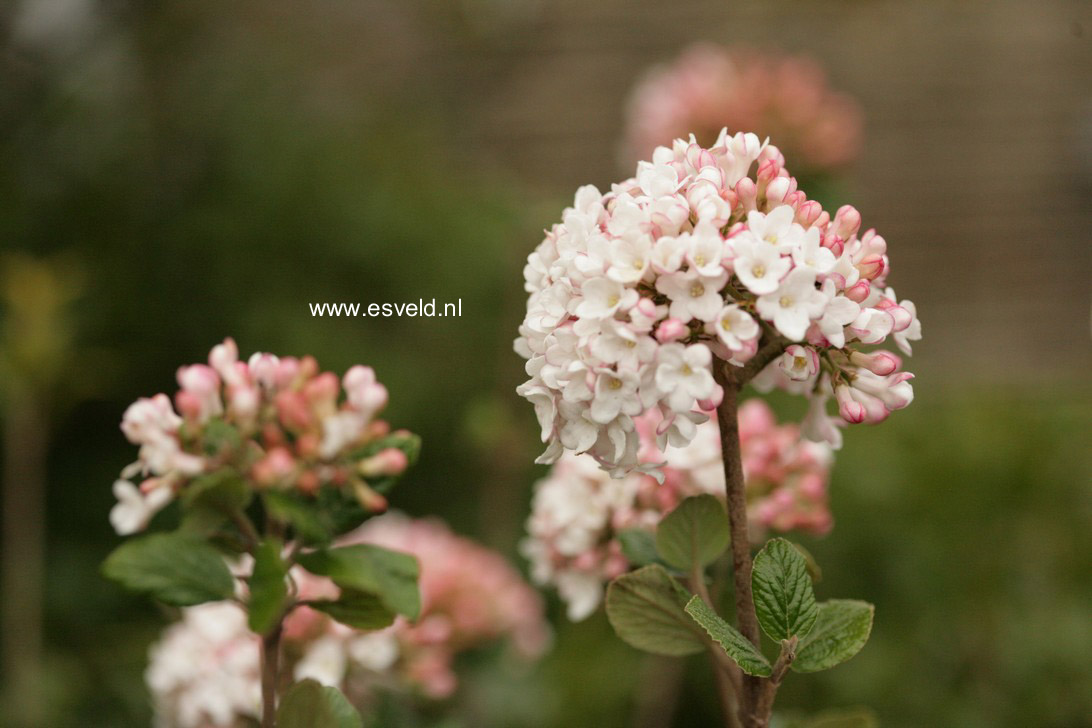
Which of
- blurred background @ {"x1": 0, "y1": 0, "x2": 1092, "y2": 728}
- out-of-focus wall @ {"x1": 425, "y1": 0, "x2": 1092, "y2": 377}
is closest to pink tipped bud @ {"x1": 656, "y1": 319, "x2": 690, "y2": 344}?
blurred background @ {"x1": 0, "y1": 0, "x2": 1092, "y2": 728}

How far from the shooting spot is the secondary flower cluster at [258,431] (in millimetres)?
763

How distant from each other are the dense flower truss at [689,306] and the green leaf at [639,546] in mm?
162

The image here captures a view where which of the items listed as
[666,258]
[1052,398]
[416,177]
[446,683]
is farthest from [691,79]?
[666,258]

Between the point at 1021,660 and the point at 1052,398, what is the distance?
1398 mm

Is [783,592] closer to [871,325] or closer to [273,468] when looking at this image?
[871,325]

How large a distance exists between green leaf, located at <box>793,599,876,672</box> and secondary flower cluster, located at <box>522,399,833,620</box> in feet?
0.89

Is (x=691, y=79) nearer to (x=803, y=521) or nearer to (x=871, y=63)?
(x=803, y=521)

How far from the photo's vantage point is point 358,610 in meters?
0.79

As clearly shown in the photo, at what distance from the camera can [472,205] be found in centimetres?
280

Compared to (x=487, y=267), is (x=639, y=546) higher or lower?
lower

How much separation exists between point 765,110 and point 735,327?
1559 millimetres

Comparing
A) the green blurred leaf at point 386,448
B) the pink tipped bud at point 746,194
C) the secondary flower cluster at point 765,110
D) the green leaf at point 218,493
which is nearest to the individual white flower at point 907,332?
the pink tipped bud at point 746,194

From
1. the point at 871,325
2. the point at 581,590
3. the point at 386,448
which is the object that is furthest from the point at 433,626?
the point at 871,325

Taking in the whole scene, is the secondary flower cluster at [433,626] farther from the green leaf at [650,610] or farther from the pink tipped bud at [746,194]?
the pink tipped bud at [746,194]
